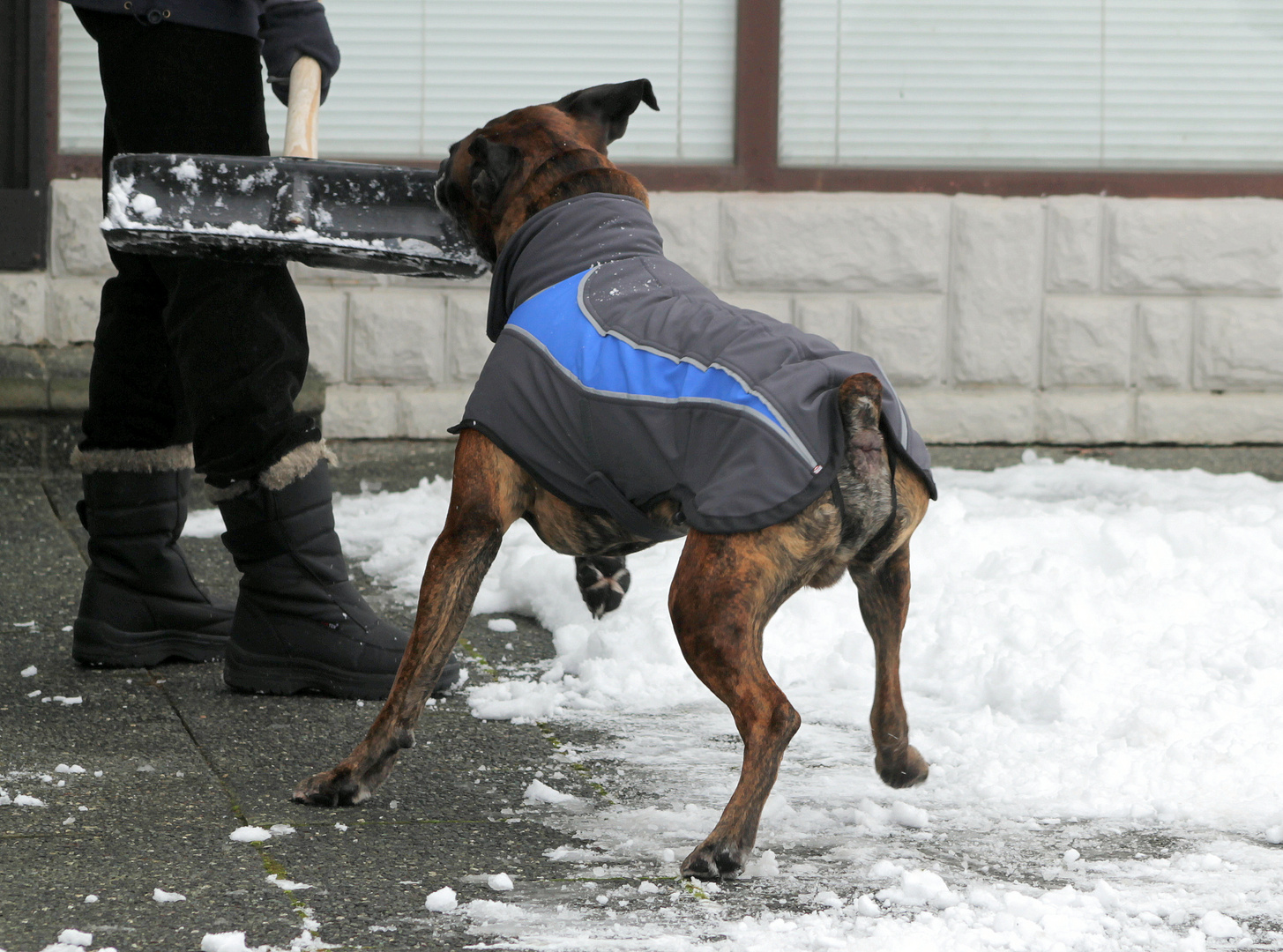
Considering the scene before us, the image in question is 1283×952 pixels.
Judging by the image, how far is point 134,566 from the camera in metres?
3.94

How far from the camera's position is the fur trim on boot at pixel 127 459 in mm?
3896

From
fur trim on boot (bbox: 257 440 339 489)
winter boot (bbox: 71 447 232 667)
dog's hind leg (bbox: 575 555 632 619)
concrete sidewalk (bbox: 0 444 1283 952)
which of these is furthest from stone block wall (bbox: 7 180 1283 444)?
fur trim on boot (bbox: 257 440 339 489)

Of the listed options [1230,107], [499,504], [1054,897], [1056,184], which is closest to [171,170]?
[499,504]

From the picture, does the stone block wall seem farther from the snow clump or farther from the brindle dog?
the snow clump

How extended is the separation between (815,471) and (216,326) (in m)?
1.67

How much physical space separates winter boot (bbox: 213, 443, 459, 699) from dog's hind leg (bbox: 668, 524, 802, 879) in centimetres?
124

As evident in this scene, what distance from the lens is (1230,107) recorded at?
24.2 ft

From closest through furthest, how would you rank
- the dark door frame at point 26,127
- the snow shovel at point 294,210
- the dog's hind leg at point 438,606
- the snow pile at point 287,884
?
the snow pile at point 287,884, the dog's hind leg at point 438,606, the snow shovel at point 294,210, the dark door frame at point 26,127

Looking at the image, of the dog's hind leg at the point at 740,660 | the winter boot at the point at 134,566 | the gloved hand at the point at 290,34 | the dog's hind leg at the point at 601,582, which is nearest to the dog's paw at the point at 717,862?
the dog's hind leg at the point at 740,660

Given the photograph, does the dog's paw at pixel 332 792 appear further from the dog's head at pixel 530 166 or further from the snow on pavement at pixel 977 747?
the dog's head at pixel 530 166

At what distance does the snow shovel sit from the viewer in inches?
138

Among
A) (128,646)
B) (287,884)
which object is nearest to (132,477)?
(128,646)

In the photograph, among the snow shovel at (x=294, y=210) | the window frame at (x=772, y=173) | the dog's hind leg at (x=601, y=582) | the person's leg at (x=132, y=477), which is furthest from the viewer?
the window frame at (x=772, y=173)

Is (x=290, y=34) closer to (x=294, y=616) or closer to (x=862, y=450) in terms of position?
(x=294, y=616)
